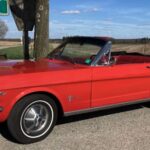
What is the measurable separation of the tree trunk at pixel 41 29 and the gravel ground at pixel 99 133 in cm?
335

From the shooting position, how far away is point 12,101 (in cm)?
506

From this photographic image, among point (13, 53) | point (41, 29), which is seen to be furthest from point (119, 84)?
point (13, 53)

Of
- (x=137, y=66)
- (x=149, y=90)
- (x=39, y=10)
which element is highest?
(x=39, y=10)

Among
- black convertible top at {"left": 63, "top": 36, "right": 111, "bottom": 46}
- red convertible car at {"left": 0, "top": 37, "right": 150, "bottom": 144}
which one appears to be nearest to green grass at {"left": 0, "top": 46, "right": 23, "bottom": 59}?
black convertible top at {"left": 63, "top": 36, "right": 111, "bottom": 46}

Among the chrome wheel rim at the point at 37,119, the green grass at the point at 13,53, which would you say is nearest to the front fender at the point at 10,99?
the chrome wheel rim at the point at 37,119

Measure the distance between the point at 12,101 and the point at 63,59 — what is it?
176cm

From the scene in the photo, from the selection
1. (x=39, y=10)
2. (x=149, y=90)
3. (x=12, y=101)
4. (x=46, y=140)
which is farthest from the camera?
(x=39, y=10)

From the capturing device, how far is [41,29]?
9.84 meters

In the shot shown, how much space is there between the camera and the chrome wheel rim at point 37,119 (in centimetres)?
530

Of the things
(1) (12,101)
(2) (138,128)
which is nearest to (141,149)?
(2) (138,128)

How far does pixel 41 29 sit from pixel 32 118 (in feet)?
15.7

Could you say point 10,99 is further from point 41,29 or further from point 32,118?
point 41,29

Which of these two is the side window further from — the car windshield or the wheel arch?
the wheel arch

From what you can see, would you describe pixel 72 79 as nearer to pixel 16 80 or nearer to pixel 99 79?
pixel 99 79
